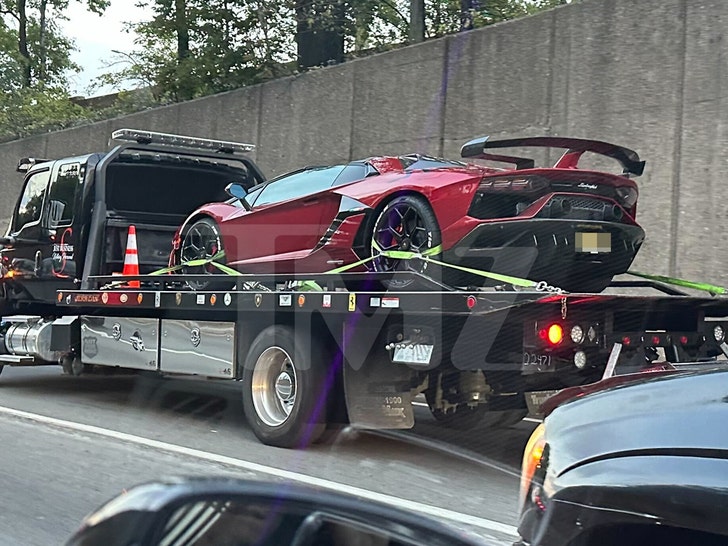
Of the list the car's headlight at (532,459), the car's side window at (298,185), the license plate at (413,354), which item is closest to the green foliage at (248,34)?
the car's side window at (298,185)

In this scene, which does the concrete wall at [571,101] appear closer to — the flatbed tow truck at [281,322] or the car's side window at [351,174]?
the flatbed tow truck at [281,322]

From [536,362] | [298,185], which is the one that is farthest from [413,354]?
[298,185]

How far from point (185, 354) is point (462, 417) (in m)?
2.58

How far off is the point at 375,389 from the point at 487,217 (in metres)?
1.53

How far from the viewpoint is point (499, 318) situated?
6.18 meters

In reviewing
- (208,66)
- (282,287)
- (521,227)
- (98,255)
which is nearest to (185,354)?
(282,287)

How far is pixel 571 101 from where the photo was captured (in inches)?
492

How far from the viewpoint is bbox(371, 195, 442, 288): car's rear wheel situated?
22.8 feet

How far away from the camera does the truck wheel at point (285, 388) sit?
7309 mm

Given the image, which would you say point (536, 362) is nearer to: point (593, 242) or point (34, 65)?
point (593, 242)

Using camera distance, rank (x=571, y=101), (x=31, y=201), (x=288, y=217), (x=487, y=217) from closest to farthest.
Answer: (x=487, y=217), (x=288, y=217), (x=31, y=201), (x=571, y=101)

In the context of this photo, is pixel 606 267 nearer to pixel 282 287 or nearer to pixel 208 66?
pixel 282 287

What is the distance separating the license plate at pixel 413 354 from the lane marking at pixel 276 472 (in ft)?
3.23

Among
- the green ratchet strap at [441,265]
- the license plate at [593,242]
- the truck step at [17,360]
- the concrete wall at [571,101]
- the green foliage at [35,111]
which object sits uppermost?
the green foliage at [35,111]
